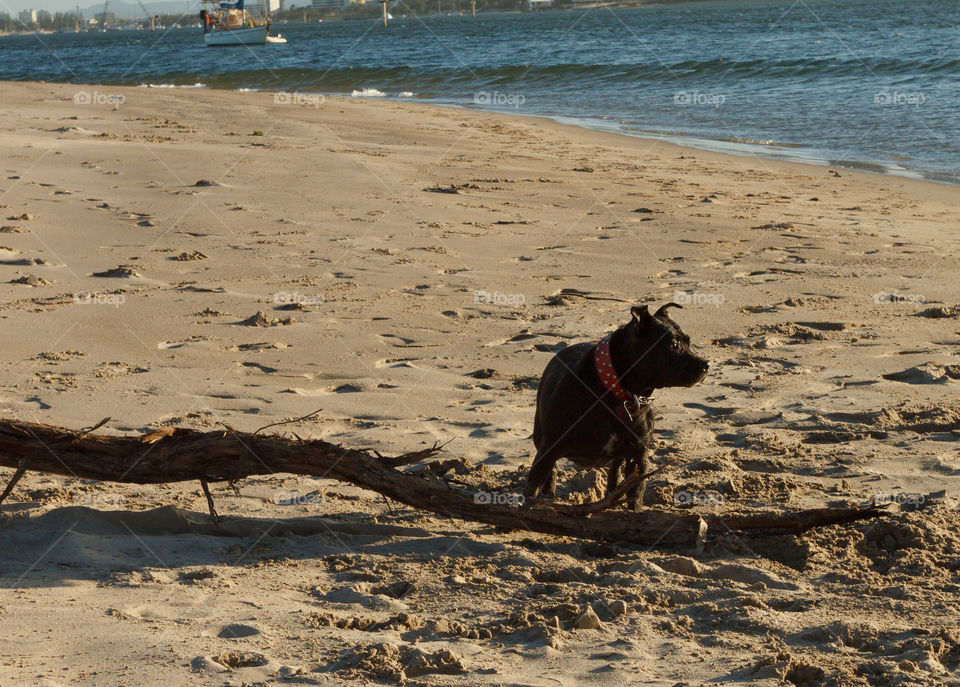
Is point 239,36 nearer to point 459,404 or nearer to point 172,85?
point 172,85

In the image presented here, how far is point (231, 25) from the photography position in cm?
6612

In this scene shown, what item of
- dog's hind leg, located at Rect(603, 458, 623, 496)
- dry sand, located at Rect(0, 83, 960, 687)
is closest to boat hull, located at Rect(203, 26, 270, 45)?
dry sand, located at Rect(0, 83, 960, 687)

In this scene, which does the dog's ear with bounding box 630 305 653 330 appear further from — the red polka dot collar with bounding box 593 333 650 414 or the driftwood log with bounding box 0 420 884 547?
the driftwood log with bounding box 0 420 884 547

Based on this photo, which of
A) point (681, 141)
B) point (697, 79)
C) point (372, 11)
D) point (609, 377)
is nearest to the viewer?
point (609, 377)

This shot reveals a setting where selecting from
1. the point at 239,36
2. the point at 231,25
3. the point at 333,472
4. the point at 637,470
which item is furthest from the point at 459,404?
the point at 231,25

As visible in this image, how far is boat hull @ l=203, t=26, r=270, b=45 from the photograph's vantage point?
63.5 metres

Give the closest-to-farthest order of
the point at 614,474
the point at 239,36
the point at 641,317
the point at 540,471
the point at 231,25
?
the point at 641,317, the point at 540,471, the point at 614,474, the point at 239,36, the point at 231,25

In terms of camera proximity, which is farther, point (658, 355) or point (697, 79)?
point (697, 79)

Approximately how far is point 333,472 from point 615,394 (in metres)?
1.35

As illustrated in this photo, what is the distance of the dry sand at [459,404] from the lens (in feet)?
11.6

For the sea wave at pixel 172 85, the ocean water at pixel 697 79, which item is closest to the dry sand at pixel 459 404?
the ocean water at pixel 697 79

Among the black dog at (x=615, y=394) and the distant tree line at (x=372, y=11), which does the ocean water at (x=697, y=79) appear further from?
the distant tree line at (x=372, y=11)

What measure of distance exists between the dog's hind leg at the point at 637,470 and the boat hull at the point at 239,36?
204ft

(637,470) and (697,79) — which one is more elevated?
(697,79)
